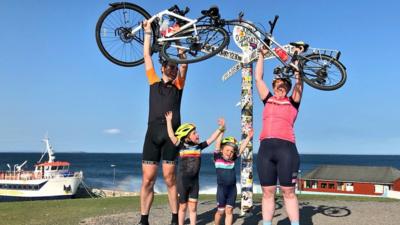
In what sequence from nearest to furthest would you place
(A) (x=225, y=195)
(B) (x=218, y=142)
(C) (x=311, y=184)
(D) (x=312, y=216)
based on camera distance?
(A) (x=225, y=195) < (B) (x=218, y=142) < (D) (x=312, y=216) < (C) (x=311, y=184)

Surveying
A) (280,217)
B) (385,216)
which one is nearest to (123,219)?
(280,217)

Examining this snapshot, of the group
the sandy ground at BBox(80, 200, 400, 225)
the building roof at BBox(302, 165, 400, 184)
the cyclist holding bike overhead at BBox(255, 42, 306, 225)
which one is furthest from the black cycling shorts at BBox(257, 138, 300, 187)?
the building roof at BBox(302, 165, 400, 184)

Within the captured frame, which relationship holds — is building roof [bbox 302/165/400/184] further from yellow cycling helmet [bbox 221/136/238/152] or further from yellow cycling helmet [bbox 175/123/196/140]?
yellow cycling helmet [bbox 175/123/196/140]

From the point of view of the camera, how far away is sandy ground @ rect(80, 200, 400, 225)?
28.7ft

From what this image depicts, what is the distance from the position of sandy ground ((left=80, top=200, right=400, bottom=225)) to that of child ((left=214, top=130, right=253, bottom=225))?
4.92 feet

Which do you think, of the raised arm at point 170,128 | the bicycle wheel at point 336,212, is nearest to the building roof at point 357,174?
the bicycle wheel at point 336,212

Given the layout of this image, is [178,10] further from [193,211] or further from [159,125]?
[193,211]

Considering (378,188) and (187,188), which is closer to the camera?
(187,188)

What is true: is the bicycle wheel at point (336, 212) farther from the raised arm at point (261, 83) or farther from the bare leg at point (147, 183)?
the bare leg at point (147, 183)

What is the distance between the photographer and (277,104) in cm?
598

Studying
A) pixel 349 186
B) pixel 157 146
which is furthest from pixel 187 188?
pixel 349 186

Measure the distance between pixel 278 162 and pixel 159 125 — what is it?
1.76 metres

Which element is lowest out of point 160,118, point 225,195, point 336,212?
point 336,212

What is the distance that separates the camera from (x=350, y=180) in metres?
43.9
